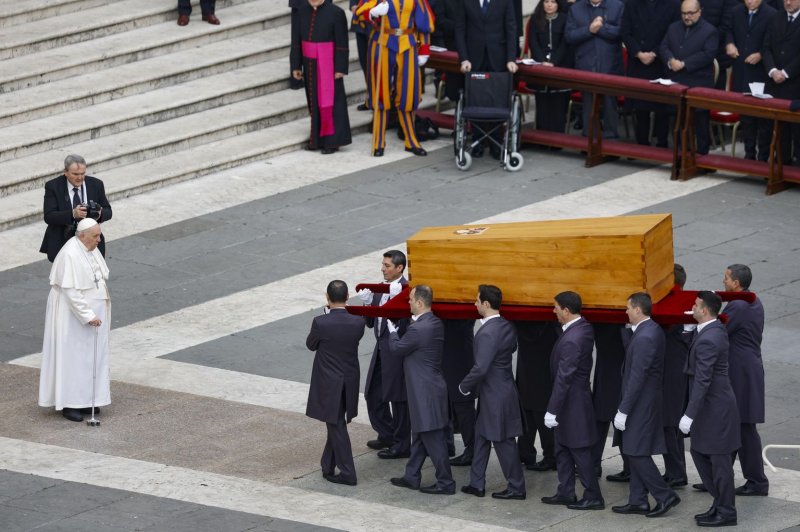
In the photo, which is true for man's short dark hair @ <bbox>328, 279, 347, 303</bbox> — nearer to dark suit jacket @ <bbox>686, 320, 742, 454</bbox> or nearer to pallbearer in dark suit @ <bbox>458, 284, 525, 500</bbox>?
pallbearer in dark suit @ <bbox>458, 284, 525, 500</bbox>

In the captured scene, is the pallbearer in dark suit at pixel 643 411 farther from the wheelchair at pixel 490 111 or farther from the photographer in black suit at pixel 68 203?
the wheelchair at pixel 490 111

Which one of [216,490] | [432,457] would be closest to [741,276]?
[432,457]

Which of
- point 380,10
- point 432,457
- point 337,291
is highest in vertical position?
point 380,10

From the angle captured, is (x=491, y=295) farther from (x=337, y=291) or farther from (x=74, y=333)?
(x=74, y=333)

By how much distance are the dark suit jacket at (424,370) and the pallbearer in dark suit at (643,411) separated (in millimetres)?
1258

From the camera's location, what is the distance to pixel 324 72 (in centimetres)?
2059

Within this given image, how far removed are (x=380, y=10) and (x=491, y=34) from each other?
1.41 metres

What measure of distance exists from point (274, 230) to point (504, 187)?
113 inches

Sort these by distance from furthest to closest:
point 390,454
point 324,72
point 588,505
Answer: point 324,72 < point 390,454 < point 588,505

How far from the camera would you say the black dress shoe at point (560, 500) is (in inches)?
461

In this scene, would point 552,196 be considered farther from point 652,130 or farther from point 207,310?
point 207,310

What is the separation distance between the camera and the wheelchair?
2011 centimetres

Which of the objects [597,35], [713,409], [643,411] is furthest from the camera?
[597,35]

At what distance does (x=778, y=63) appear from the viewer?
19656mm
